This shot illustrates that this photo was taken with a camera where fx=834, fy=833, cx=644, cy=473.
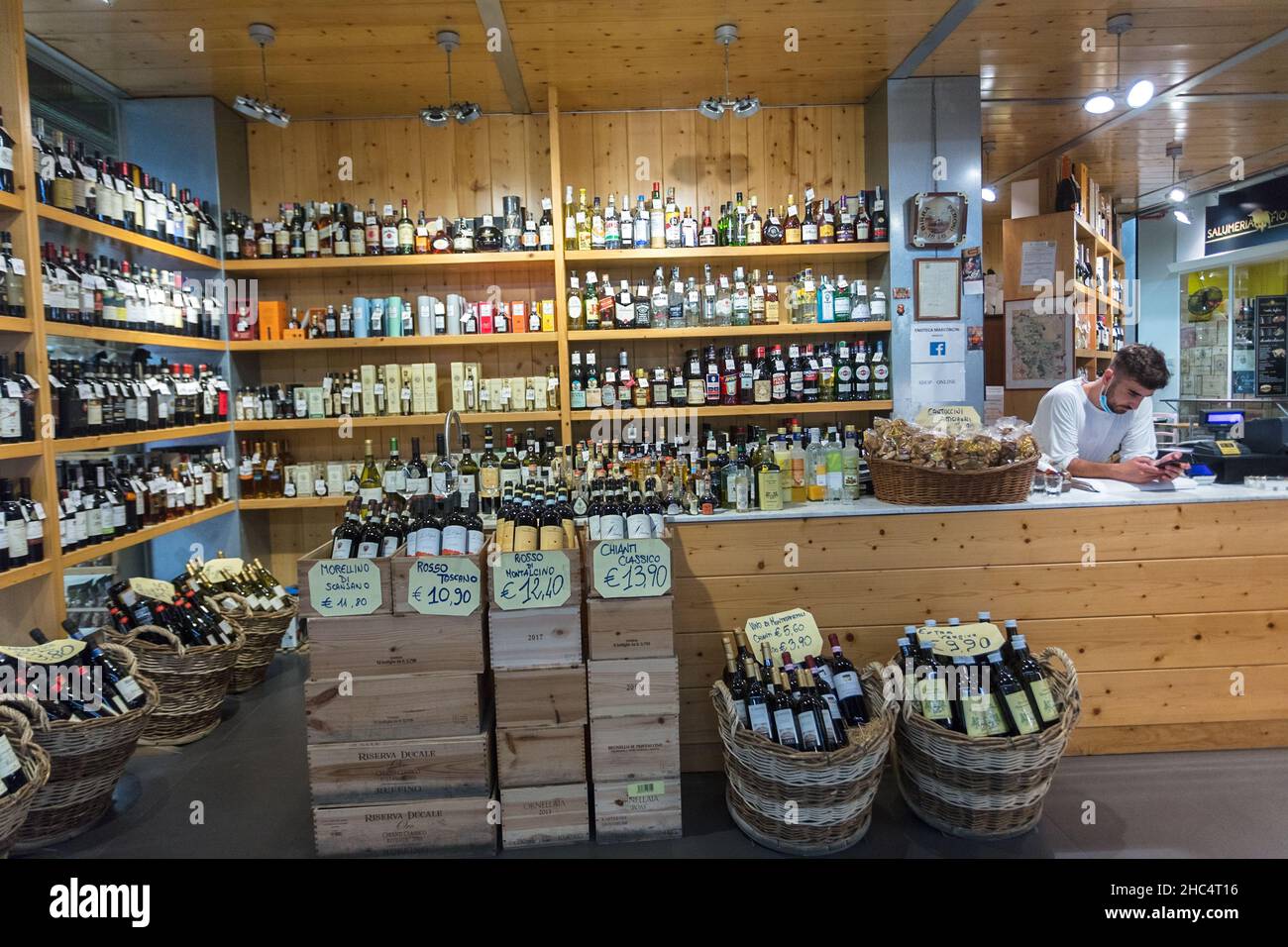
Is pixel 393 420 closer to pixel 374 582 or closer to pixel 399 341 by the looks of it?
pixel 399 341

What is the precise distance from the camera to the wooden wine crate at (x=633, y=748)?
7.59 ft

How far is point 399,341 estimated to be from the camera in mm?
4262

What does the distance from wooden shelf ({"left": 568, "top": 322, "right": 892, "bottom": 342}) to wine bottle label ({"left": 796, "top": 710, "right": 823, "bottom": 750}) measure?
2408 mm

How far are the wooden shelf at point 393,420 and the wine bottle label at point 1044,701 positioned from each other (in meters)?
2.67

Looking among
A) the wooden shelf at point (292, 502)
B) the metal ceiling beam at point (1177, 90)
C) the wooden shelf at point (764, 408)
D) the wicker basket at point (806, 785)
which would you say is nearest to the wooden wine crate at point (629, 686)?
the wicker basket at point (806, 785)

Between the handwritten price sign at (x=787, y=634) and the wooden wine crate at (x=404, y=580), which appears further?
the handwritten price sign at (x=787, y=634)

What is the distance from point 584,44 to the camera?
371 centimetres

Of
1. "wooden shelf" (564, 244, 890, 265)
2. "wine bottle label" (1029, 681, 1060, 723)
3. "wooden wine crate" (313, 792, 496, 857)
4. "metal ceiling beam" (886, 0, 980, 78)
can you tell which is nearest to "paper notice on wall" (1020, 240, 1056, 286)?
"wooden shelf" (564, 244, 890, 265)

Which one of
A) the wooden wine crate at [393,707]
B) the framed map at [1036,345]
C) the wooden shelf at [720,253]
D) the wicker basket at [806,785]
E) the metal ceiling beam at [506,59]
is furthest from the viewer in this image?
the framed map at [1036,345]

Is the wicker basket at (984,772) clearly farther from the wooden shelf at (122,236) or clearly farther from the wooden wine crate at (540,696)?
the wooden shelf at (122,236)

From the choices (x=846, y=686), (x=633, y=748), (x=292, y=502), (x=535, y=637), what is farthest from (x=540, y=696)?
(x=292, y=502)

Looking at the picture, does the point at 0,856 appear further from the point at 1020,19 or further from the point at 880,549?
the point at 1020,19
